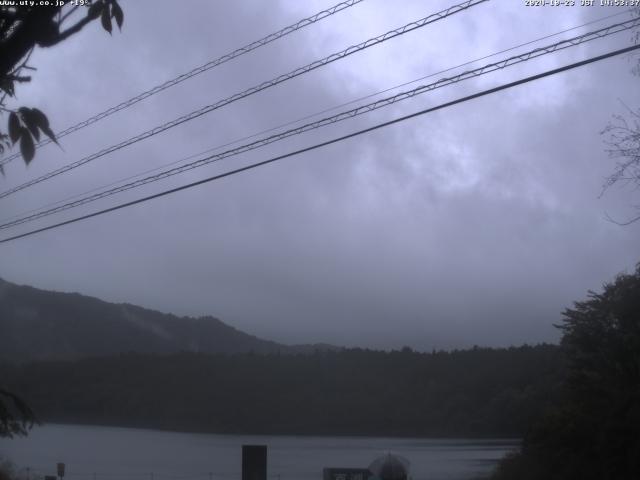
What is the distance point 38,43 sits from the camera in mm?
3895

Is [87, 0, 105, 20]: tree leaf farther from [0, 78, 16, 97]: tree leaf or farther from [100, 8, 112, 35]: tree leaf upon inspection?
[0, 78, 16, 97]: tree leaf

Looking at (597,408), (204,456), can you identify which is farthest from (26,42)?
(204,456)

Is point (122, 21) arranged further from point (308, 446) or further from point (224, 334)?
point (224, 334)

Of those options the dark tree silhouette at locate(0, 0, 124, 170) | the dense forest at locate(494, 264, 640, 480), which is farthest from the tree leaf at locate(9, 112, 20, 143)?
the dense forest at locate(494, 264, 640, 480)

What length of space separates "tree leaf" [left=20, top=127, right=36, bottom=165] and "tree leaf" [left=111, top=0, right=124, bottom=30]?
0.74 m

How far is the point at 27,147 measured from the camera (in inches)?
153

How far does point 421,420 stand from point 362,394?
1054 cm

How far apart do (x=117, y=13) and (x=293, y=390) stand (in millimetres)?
83447

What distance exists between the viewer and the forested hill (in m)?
70.9

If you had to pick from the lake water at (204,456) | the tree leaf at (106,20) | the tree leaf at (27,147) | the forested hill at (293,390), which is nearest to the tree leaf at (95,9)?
the tree leaf at (106,20)

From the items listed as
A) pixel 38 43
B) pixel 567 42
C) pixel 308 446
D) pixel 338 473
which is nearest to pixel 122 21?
pixel 38 43

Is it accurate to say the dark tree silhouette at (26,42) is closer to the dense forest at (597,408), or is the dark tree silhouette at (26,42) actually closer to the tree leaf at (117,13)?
the tree leaf at (117,13)

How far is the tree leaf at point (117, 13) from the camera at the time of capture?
13.7ft

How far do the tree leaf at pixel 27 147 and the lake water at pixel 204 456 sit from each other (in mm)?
32964
